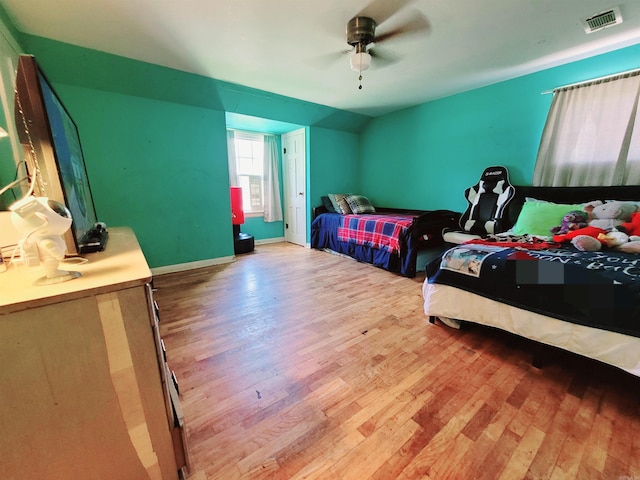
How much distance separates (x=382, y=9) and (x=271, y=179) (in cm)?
329

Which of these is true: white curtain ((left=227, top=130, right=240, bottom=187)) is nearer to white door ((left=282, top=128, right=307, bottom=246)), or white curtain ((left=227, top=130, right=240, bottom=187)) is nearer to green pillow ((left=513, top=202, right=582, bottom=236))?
white door ((left=282, top=128, right=307, bottom=246))

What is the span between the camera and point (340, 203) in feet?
13.7

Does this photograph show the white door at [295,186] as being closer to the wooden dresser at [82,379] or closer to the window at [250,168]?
the window at [250,168]

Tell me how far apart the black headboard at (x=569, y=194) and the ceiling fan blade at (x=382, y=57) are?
6.32ft

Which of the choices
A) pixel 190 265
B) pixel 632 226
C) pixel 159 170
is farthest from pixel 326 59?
pixel 190 265

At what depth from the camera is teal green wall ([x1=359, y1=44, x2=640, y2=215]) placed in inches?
106

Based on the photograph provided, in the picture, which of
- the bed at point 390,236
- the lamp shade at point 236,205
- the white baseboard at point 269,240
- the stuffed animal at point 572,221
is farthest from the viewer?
the white baseboard at point 269,240

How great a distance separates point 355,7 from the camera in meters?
1.70

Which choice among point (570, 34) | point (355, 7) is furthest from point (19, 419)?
point (570, 34)

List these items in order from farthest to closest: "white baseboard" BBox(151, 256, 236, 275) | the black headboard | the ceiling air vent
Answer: "white baseboard" BBox(151, 256, 236, 275)
the black headboard
the ceiling air vent

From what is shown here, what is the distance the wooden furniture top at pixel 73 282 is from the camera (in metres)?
0.59

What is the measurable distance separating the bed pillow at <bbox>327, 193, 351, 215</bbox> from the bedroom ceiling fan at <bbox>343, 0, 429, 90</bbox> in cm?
220

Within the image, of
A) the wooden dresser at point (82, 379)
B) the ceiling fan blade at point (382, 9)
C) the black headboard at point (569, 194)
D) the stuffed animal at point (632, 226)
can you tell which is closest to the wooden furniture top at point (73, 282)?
the wooden dresser at point (82, 379)

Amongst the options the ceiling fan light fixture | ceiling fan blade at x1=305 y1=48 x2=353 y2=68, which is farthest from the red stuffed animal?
ceiling fan blade at x1=305 y1=48 x2=353 y2=68
